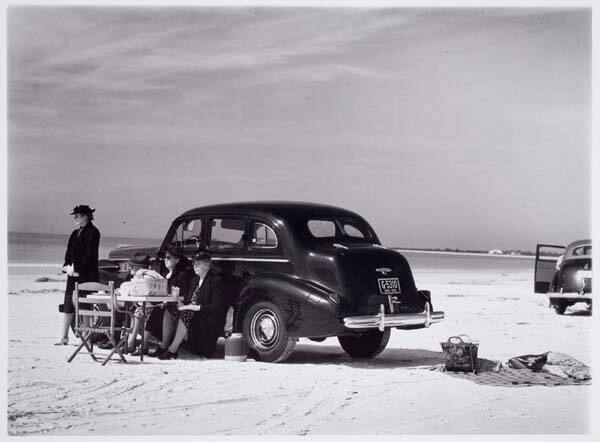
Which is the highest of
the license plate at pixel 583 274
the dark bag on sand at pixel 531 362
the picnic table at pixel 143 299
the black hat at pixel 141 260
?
the black hat at pixel 141 260

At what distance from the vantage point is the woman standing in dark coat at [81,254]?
1065 cm

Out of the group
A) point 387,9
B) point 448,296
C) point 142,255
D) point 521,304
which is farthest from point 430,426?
point 448,296

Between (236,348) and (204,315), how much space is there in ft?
1.73

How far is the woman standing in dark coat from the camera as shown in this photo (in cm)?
1065

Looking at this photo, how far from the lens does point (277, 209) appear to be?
10031 mm

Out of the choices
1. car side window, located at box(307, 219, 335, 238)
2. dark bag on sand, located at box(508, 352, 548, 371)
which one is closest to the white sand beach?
dark bag on sand, located at box(508, 352, 548, 371)

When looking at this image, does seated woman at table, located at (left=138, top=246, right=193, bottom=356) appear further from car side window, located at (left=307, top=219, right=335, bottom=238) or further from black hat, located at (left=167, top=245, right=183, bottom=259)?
car side window, located at (left=307, top=219, right=335, bottom=238)

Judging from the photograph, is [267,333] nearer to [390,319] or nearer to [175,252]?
[390,319]

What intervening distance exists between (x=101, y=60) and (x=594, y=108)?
6.00 m

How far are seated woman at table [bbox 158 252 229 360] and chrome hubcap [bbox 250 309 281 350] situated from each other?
415mm

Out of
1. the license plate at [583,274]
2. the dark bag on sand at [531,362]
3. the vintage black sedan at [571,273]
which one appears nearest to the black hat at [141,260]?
the dark bag on sand at [531,362]

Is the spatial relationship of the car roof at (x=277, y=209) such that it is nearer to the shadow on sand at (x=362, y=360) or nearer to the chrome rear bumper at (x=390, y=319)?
the chrome rear bumper at (x=390, y=319)

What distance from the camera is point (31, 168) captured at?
10914mm

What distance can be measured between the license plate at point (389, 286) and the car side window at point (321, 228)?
2.92 feet
